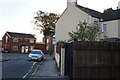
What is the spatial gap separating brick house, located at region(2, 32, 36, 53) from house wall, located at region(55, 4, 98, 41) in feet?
87.7

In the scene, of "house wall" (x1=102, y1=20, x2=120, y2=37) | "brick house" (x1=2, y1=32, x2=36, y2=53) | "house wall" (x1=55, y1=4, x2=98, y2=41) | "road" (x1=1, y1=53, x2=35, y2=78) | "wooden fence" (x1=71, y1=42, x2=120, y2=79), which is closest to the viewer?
"wooden fence" (x1=71, y1=42, x2=120, y2=79)

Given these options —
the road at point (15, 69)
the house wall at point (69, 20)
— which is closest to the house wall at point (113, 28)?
the house wall at point (69, 20)

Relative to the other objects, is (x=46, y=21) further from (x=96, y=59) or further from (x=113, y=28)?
(x=96, y=59)

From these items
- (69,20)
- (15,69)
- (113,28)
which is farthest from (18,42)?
(15,69)

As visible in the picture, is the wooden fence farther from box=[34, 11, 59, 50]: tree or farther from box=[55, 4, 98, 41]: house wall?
box=[34, 11, 59, 50]: tree

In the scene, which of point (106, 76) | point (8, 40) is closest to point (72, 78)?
point (106, 76)

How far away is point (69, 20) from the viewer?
109 feet

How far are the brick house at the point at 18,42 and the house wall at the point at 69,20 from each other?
1052 inches

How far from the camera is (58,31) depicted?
3659cm

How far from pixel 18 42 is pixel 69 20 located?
3198cm

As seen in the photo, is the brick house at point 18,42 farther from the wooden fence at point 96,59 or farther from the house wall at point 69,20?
the wooden fence at point 96,59

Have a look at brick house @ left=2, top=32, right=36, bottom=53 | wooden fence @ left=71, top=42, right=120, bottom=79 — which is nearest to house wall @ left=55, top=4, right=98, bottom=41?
wooden fence @ left=71, top=42, right=120, bottom=79

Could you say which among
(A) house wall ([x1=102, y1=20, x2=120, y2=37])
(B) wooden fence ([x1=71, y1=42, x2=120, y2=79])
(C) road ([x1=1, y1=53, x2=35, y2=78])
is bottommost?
(C) road ([x1=1, y1=53, x2=35, y2=78])

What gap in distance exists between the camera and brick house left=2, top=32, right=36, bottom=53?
59062mm
